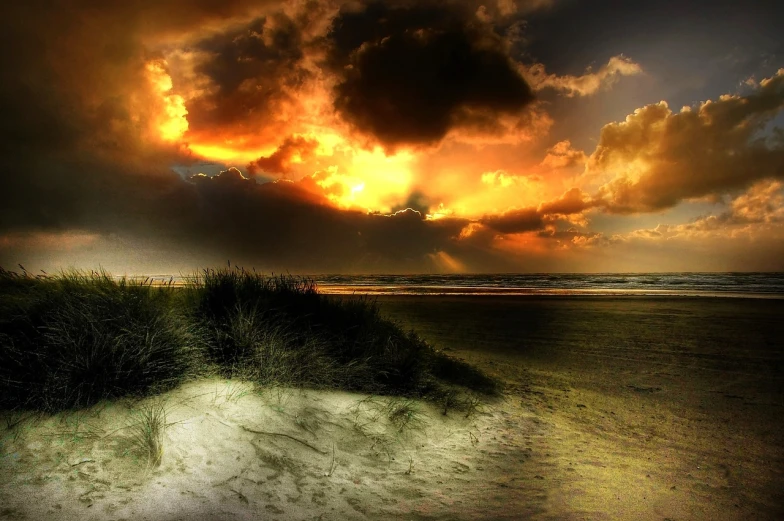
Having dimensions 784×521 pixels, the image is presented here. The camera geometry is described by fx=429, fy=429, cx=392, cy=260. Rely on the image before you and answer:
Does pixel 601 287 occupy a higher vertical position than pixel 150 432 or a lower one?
higher

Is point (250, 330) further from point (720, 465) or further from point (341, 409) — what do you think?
point (720, 465)

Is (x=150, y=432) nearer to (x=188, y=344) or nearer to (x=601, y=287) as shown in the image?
(x=188, y=344)

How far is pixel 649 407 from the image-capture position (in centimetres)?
668

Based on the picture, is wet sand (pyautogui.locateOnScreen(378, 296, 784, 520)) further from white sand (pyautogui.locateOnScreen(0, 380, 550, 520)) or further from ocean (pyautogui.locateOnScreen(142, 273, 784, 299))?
ocean (pyautogui.locateOnScreen(142, 273, 784, 299))

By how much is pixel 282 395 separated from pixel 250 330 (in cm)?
111

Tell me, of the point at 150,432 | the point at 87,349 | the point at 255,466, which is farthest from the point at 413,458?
the point at 87,349

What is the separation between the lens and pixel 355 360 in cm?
620

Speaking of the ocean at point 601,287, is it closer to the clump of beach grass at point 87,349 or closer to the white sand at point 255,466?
the clump of beach grass at point 87,349

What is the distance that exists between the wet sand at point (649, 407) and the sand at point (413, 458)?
0.03 metres

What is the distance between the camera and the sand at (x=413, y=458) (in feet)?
11.4

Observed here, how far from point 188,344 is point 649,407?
677 cm

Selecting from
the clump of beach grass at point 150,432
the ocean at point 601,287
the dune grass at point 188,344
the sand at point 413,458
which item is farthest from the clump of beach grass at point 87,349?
the ocean at point 601,287

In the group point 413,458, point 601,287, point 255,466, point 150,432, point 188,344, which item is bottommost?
point 413,458

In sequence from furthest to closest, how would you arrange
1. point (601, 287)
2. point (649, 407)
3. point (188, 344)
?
point (601, 287) < point (649, 407) < point (188, 344)
